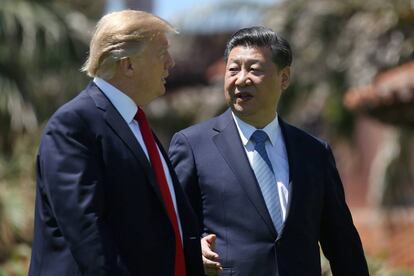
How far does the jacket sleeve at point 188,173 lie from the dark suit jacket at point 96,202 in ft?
1.94

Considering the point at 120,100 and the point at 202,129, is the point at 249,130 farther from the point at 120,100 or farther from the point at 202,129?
the point at 120,100

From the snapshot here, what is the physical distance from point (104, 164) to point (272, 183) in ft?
3.06

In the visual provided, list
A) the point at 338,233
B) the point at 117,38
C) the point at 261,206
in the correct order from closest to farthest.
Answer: the point at 117,38 → the point at 261,206 → the point at 338,233

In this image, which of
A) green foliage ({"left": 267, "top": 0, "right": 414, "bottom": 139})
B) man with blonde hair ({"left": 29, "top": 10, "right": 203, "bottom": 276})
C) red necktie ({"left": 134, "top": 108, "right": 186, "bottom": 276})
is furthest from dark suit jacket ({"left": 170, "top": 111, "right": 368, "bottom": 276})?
green foliage ({"left": 267, "top": 0, "right": 414, "bottom": 139})

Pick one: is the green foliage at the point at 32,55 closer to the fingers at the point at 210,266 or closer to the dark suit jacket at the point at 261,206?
the dark suit jacket at the point at 261,206

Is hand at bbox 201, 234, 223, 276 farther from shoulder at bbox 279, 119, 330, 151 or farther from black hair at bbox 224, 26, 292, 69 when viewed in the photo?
black hair at bbox 224, 26, 292, 69

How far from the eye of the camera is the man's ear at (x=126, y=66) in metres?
4.66

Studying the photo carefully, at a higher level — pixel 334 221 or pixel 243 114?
pixel 243 114

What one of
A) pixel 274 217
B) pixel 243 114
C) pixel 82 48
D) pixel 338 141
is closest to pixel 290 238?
pixel 274 217

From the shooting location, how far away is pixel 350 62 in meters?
16.7

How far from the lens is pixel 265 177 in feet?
17.1

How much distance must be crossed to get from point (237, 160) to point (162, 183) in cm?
63

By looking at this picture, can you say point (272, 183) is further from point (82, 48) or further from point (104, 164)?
point (82, 48)

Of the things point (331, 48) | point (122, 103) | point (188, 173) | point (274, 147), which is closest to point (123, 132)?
point (122, 103)
